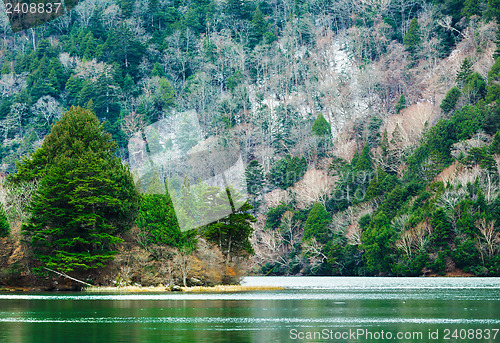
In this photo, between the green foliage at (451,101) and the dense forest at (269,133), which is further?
the green foliage at (451,101)

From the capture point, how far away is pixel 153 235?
53438mm

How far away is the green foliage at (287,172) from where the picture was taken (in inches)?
4171

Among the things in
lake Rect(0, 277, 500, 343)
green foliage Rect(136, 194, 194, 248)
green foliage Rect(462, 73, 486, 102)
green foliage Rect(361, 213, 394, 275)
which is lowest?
green foliage Rect(361, 213, 394, 275)

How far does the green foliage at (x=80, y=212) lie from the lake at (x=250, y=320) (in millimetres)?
10206

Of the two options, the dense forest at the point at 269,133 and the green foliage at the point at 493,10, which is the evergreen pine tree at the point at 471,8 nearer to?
the dense forest at the point at 269,133

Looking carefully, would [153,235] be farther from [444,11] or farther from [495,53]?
[444,11]

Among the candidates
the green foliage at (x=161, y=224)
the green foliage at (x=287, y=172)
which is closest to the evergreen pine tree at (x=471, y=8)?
the green foliage at (x=287, y=172)

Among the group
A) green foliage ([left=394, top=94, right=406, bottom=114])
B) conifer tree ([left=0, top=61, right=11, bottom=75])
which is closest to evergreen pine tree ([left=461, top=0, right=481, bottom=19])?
green foliage ([left=394, top=94, right=406, bottom=114])

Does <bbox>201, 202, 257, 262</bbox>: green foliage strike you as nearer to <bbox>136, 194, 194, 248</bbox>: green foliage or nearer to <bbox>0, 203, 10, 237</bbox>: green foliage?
<bbox>136, 194, 194, 248</bbox>: green foliage

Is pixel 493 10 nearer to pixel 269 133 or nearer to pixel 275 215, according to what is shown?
pixel 269 133

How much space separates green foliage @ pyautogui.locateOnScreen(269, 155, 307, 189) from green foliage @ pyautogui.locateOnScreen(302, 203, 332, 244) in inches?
521

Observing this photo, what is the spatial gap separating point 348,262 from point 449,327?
6041 centimetres

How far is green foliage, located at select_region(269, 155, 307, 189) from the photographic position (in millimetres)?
105938

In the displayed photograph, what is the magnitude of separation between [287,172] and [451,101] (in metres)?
25.7
